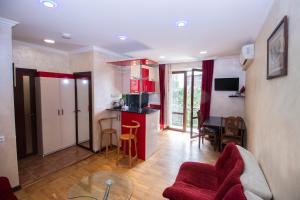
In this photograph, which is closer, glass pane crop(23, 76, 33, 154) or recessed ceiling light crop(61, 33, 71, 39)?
recessed ceiling light crop(61, 33, 71, 39)

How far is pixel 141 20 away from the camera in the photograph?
86.1 inches

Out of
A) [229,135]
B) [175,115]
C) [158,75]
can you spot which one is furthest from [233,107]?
[158,75]

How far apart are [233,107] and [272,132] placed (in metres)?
3.35

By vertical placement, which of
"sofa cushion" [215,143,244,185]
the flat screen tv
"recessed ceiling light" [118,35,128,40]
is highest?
"recessed ceiling light" [118,35,128,40]

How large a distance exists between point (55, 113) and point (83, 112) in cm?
63

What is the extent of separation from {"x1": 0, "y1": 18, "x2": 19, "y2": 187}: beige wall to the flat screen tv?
4810mm

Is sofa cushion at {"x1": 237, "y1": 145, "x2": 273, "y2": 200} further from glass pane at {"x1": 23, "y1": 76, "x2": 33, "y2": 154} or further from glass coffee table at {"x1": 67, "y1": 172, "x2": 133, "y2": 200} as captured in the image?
glass pane at {"x1": 23, "y1": 76, "x2": 33, "y2": 154}

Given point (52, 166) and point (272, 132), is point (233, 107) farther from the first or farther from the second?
point (52, 166)

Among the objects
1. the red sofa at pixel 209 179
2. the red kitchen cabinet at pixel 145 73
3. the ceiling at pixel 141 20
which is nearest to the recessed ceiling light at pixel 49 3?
the ceiling at pixel 141 20

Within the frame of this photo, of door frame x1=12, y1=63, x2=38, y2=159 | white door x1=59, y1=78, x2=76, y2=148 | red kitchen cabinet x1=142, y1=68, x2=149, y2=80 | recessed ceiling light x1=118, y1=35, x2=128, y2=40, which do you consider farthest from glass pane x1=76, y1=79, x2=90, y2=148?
red kitchen cabinet x1=142, y1=68, x2=149, y2=80

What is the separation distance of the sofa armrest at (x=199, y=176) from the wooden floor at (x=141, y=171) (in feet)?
1.85

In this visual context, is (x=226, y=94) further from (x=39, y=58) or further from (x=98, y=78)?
(x=39, y=58)

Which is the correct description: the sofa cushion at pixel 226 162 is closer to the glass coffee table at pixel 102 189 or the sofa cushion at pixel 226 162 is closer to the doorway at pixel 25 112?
the glass coffee table at pixel 102 189

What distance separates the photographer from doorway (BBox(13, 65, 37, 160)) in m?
3.29
